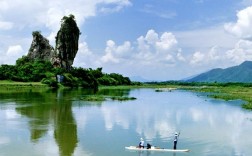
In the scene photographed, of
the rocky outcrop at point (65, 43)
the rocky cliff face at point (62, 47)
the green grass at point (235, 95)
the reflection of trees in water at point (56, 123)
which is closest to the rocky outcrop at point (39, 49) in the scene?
the rocky cliff face at point (62, 47)

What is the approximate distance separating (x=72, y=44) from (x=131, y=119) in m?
116

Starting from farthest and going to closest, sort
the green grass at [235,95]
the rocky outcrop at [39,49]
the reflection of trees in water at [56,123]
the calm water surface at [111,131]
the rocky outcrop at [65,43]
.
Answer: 1. the rocky outcrop at [39,49]
2. the rocky outcrop at [65,43]
3. the green grass at [235,95]
4. the reflection of trees in water at [56,123]
5. the calm water surface at [111,131]

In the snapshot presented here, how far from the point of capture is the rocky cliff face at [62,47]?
506 feet

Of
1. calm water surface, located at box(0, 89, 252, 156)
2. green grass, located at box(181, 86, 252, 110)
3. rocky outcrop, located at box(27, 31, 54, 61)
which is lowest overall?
calm water surface, located at box(0, 89, 252, 156)

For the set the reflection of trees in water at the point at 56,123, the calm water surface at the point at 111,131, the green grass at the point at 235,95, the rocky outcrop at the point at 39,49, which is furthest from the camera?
the rocky outcrop at the point at 39,49

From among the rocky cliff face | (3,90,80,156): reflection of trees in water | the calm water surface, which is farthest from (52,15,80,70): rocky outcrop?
the calm water surface

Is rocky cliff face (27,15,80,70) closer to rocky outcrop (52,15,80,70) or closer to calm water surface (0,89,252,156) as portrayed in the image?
rocky outcrop (52,15,80,70)

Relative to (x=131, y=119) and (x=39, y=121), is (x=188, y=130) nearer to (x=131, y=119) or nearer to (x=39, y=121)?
(x=131, y=119)

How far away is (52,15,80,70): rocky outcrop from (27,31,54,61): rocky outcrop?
26.9 feet

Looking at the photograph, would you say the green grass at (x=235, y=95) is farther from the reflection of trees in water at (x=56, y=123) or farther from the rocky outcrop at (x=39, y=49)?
the rocky outcrop at (x=39, y=49)

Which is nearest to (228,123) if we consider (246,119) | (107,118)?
(246,119)

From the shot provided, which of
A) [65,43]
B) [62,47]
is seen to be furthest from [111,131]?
[62,47]

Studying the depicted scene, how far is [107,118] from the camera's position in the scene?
47.6 m

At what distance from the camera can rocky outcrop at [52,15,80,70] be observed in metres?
154
